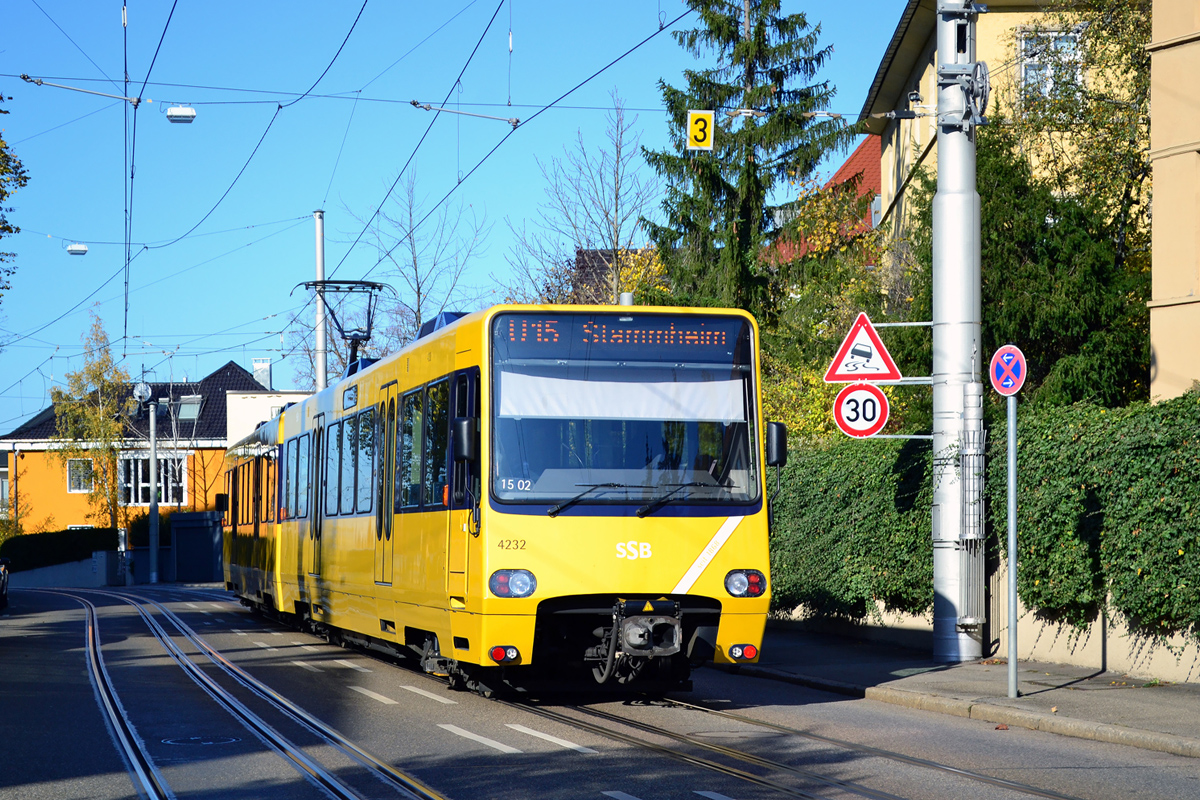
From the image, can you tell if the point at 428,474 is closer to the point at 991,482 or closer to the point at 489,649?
the point at 489,649

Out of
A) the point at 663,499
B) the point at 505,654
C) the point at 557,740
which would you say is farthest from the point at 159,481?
the point at 557,740

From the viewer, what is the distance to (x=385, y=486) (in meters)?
13.9

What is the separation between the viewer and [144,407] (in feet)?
224

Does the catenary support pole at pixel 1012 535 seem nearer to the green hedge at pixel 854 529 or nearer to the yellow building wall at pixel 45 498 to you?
the green hedge at pixel 854 529

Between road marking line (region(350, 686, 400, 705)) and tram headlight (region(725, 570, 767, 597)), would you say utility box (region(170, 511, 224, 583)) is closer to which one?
road marking line (region(350, 686, 400, 705))

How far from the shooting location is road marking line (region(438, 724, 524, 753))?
9.25 metres

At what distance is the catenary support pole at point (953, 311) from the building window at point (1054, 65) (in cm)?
875

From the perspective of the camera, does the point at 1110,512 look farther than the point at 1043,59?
No

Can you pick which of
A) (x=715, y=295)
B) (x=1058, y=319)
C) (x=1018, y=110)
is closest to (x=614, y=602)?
(x=1058, y=319)

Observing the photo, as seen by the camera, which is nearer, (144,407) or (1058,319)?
(1058,319)

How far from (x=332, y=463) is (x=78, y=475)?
2121 inches

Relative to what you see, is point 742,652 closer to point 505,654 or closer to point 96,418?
point 505,654

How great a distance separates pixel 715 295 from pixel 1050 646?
18.9 metres

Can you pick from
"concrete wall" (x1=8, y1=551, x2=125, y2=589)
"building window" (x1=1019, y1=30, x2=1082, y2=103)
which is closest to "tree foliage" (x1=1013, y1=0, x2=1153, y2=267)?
"building window" (x1=1019, y1=30, x2=1082, y2=103)
